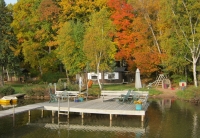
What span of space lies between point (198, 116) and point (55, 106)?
995 centimetres

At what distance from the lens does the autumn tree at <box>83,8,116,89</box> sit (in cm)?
3684

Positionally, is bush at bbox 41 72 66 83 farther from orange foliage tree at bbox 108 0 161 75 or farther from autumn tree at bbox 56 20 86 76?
orange foliage tree at bbox 108 0 161 75

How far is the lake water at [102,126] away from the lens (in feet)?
53.5

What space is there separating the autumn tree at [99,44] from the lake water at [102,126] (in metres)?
15.0

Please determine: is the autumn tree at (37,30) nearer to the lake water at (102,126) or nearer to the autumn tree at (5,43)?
the autumn tree at (5,43)

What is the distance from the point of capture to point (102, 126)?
18484 mm

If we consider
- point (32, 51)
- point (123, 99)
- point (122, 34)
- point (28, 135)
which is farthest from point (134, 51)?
A: point (28, 135)

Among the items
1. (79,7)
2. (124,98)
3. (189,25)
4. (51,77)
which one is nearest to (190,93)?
(189,25)

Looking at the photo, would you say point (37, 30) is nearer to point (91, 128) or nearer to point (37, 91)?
point (37, 91)

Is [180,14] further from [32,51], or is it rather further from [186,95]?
[32,51]

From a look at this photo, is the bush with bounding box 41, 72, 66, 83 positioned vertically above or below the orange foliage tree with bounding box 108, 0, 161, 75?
below

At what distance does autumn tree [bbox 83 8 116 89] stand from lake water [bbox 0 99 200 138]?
15.0 meters

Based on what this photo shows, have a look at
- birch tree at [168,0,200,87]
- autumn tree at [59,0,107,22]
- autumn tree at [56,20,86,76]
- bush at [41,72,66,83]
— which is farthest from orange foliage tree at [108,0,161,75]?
A: bush at [41,72,66,83]

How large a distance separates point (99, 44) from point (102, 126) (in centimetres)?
1935
